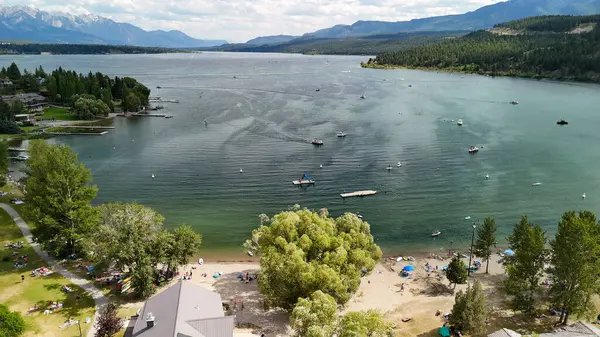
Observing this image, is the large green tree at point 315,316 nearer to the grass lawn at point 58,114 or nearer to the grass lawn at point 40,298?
the grass lawn at point 40,298

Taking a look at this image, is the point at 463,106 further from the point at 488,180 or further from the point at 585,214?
the point at 585,214

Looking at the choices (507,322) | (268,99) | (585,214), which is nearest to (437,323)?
(507,322)

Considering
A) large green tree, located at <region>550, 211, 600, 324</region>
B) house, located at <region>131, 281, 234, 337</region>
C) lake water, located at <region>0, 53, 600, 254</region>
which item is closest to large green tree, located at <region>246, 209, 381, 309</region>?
house, located at <region>131, 281, 234, 337</region>

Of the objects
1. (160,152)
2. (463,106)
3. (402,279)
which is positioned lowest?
(402,279)

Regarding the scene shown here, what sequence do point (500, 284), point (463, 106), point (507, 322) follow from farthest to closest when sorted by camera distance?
point (463, 106), point (500, 284), point (507, 322)

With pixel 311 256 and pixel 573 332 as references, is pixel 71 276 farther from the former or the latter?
pixel 573 332

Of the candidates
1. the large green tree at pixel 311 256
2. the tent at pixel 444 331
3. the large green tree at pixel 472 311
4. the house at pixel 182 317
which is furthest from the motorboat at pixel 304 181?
the large green tree at pixel 472 311

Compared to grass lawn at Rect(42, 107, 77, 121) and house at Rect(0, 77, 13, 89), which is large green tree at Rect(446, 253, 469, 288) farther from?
house at Rect(0, 77, 13, 89)
